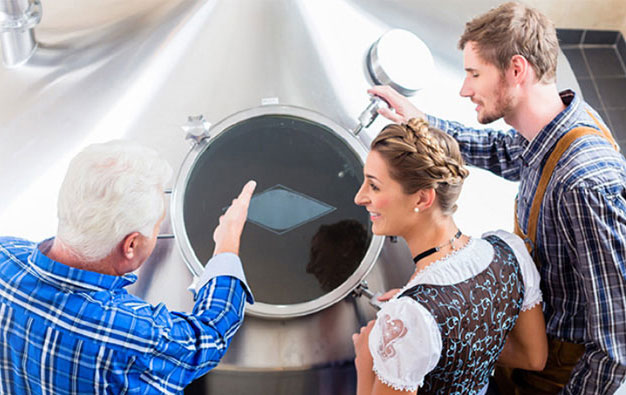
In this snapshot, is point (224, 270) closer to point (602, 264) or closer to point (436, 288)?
point (436, 288)

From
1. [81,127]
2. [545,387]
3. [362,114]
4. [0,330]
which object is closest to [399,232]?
[362,114]

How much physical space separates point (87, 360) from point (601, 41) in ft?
13.6

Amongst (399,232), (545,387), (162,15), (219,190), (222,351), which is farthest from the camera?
(162,15)

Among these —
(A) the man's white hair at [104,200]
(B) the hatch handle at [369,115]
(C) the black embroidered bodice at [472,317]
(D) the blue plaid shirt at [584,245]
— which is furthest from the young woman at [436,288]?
(A) the man's white hair at [104,200]

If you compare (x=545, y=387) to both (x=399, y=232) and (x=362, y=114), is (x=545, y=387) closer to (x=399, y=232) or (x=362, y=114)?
(x=399, y=232)

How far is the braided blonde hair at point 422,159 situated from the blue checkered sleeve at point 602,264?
0.32 meters

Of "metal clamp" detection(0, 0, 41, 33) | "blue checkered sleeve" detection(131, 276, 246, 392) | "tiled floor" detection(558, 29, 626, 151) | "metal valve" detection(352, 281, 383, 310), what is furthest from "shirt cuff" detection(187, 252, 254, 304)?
"tiled floor" detection(558, 29, 626, 151)

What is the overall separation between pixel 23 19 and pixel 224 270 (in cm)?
113

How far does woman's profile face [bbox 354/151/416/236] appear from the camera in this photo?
1.47 meters

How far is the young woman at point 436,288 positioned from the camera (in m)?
A: 1.30

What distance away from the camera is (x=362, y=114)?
189 cm

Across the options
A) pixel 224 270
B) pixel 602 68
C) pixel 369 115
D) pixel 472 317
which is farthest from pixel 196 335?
pixel 602 68

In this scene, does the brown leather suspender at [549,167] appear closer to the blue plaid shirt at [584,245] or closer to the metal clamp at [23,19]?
the blue plaid shirt at [584,245]

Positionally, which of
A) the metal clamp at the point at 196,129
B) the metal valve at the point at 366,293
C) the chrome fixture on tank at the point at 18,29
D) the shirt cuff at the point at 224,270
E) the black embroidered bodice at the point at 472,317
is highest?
the chrome fixture on tank at the point at 18,29
